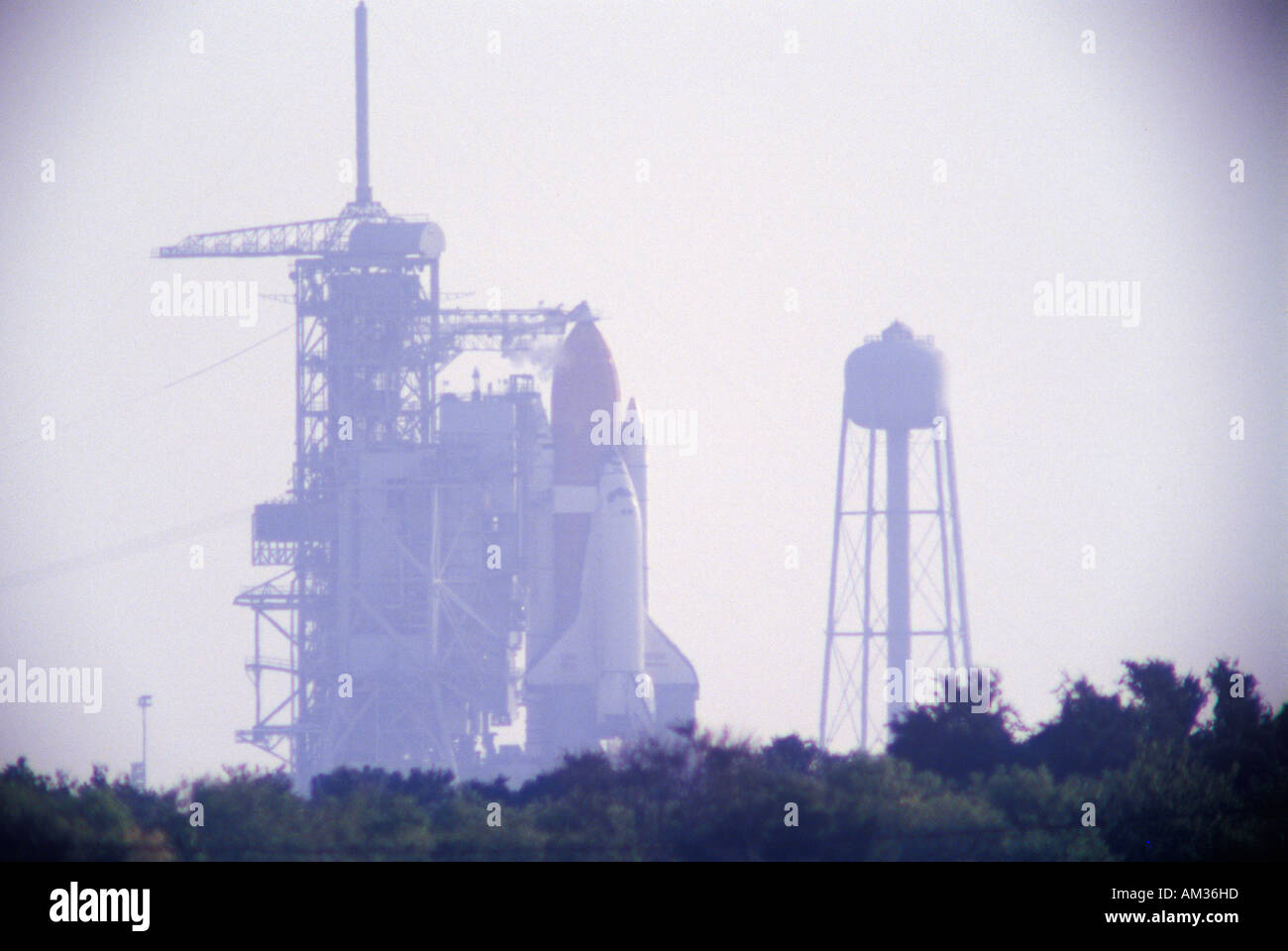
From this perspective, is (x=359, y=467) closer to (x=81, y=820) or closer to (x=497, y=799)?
(x=497, y=799)

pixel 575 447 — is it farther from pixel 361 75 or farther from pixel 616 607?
pixel 361 75

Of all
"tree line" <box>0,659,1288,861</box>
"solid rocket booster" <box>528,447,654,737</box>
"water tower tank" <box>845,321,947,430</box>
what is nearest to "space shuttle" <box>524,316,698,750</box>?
"solid rocket booster" <box>528,447,654,737</box>

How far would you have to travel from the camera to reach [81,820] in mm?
60156

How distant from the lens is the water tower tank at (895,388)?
116938 millimetres

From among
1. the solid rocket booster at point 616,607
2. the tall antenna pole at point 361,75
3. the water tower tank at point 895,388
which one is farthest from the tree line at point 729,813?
the tall antenna pole at point 361,75

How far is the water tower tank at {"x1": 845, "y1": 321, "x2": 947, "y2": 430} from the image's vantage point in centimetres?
11694

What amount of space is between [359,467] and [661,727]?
18287mm

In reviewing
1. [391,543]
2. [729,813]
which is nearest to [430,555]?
[391,543]

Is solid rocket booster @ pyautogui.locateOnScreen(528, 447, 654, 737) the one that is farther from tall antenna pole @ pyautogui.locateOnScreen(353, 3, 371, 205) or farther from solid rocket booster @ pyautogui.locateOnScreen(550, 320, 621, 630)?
tall antenna pole @ pyautogui.locateOnScreen(353, 3, 371, 205)

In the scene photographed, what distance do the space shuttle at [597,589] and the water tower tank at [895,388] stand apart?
10906mm

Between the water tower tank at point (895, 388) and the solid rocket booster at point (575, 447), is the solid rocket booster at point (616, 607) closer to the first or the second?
the solid rocket booster at point (575, 447)

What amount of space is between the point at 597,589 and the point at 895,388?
54.6ft

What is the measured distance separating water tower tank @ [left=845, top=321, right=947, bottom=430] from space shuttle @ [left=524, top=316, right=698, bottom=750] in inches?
429
